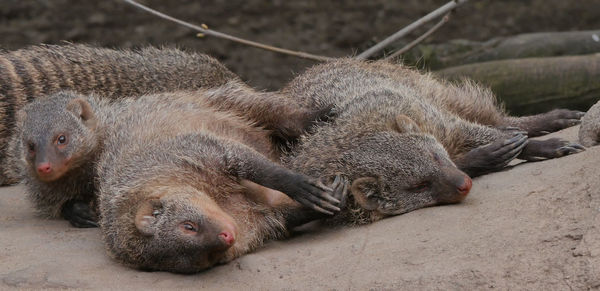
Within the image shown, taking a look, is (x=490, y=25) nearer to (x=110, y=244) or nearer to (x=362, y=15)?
(x=362, y=15)

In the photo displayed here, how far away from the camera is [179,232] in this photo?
133 inches

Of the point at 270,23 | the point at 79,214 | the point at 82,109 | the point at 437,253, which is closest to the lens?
the point at 437,253

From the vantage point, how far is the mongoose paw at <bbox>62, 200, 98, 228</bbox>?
14.8 ft

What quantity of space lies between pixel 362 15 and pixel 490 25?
1392mm

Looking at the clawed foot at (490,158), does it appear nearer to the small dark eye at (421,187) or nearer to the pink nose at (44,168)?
the small dark eye at (421,187)

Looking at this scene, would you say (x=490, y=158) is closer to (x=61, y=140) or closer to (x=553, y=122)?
Answer: (x=553, y=122)

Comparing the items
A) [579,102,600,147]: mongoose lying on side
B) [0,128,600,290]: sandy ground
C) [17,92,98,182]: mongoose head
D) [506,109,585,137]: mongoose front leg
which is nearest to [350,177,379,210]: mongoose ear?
[0,128,600,290]: sandy ground

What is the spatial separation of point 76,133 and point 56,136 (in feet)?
0.37

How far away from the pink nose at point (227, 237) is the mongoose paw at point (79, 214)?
1.42 m

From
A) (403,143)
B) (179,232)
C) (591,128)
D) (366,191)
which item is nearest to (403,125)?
(403,143)

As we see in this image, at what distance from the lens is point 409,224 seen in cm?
362

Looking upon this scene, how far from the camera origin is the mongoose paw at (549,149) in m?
4.04

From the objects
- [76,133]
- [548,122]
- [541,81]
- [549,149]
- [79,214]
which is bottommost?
[79,214]

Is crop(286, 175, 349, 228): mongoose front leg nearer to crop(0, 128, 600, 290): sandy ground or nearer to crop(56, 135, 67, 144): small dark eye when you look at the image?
crop(0, 128, 600, 290): sandy ground
